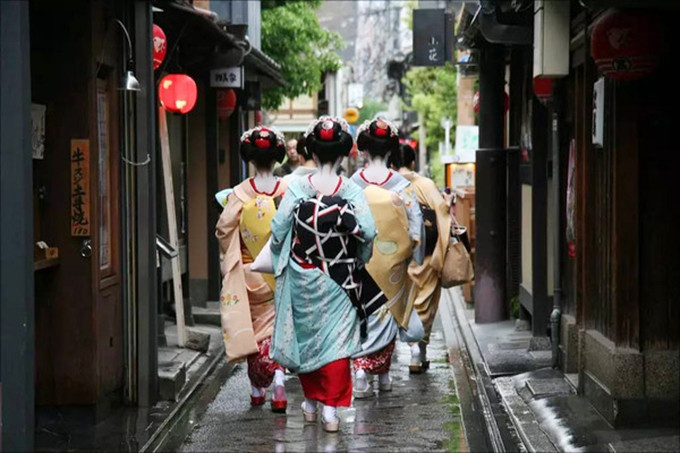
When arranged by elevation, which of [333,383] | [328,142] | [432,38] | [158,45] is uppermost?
[432,38]

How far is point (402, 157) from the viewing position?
14.1m

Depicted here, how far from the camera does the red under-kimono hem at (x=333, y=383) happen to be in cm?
1020

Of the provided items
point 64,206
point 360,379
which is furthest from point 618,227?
point 64,206

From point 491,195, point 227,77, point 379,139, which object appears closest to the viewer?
A: point 379,139

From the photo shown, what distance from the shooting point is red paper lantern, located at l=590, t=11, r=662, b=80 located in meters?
9.69

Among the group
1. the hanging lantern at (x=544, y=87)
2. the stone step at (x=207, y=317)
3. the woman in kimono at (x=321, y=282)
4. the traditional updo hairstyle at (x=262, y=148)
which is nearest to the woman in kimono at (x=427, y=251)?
the hanging lantern at (x=544, y=87)

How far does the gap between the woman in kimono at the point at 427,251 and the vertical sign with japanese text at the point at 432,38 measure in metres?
12.9

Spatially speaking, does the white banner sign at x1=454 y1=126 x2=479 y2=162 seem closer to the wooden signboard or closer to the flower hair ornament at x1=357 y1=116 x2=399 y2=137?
the flower hair ornament at x1=357 y1=116 x2=399 y2=137

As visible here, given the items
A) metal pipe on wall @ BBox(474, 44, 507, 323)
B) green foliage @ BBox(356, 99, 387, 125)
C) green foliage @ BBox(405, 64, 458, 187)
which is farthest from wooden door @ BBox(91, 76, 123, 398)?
green foliage @ BBox(356, 99, 387, 125)

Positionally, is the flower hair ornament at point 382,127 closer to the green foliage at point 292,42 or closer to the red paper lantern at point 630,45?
the red paper lantern at point 630,45

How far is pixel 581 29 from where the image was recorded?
12.0 metres

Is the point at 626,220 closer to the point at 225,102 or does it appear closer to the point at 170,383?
the point at 170,383

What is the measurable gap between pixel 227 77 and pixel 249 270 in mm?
8154

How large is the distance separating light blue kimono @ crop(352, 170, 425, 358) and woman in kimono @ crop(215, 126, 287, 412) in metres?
0.95
